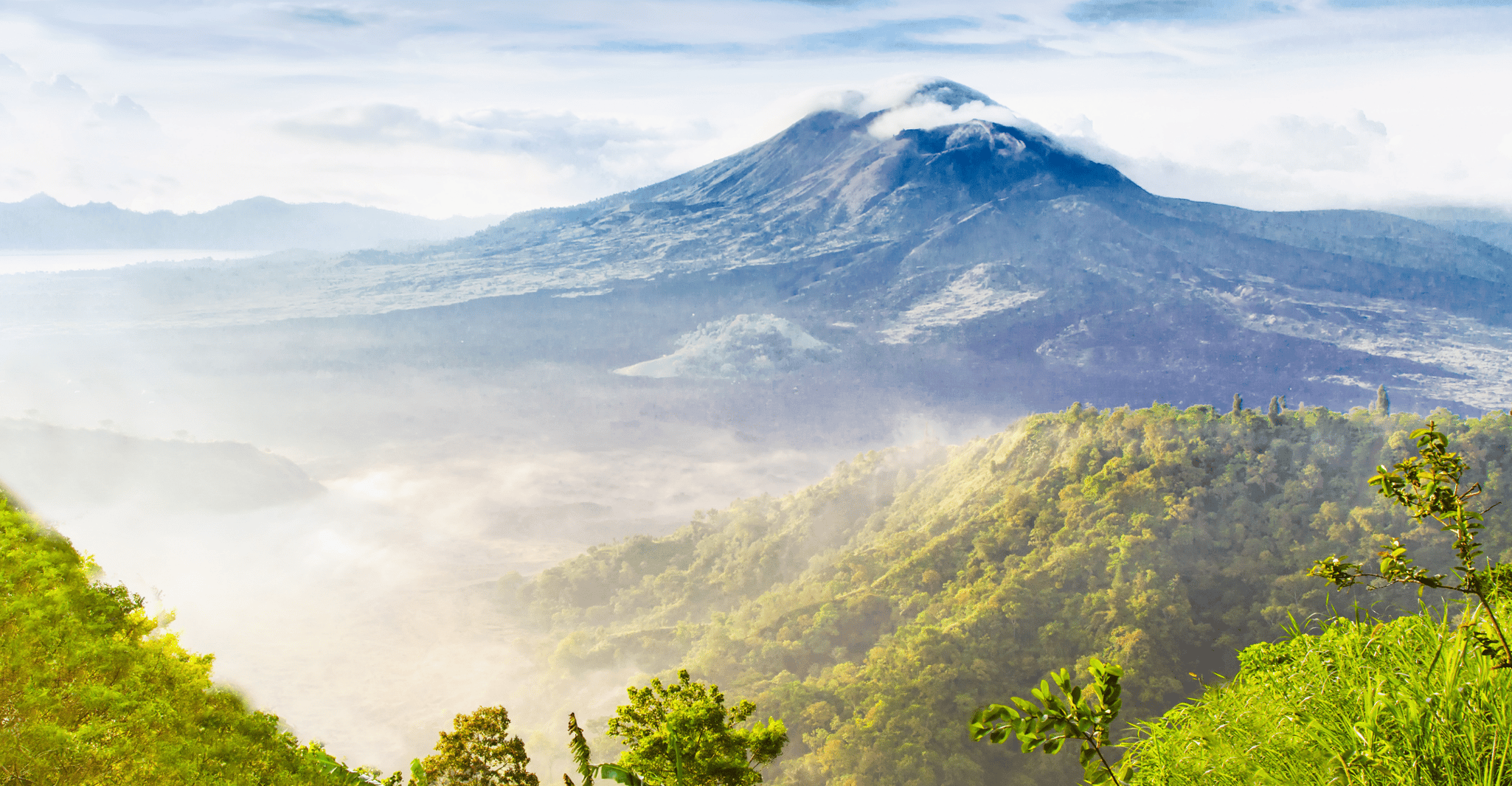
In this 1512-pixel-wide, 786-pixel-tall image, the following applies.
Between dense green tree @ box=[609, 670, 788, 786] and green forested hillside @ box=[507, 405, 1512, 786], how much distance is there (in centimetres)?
3344

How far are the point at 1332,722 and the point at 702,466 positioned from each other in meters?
194

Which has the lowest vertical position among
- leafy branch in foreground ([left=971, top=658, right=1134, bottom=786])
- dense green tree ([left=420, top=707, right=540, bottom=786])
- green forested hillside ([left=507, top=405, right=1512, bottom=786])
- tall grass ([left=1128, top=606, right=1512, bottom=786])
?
green forested hillside ([left=507, top=405, right=1512, bottom=786])

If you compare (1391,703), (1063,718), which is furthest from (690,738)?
(1391,703)

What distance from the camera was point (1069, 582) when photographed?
58.8m

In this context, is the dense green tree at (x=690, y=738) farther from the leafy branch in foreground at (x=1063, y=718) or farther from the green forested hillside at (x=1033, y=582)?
the green forested hillside at (x=1033, y=582)

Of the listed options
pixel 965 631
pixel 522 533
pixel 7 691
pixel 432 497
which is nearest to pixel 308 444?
pixel 432 497

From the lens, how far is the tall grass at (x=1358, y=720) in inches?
192

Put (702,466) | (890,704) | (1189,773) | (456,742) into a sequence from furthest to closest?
1. (702,466)
2. (890,704)
3. (456,742)
4. (1189,773)

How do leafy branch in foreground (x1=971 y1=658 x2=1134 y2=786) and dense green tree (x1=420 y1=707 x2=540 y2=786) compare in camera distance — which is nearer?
leafy branch in foreground (x1=971 y1=658 x2=1134 y2=786)

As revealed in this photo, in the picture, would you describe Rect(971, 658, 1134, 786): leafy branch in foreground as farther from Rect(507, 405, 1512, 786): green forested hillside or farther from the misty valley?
Rect(507, 405, 1512, 786): green forested hillside

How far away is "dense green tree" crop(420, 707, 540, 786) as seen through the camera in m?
11.0

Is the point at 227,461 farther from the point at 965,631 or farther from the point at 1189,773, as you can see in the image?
the point at 1189,773

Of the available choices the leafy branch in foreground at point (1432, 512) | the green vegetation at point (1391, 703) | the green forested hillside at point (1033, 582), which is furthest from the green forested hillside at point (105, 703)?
the green forested hillside at point (1033, 582)

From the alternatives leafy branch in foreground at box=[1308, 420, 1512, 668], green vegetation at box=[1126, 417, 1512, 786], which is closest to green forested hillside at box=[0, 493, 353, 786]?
green vegetation at box=[1126, 417, 1512, 786]
